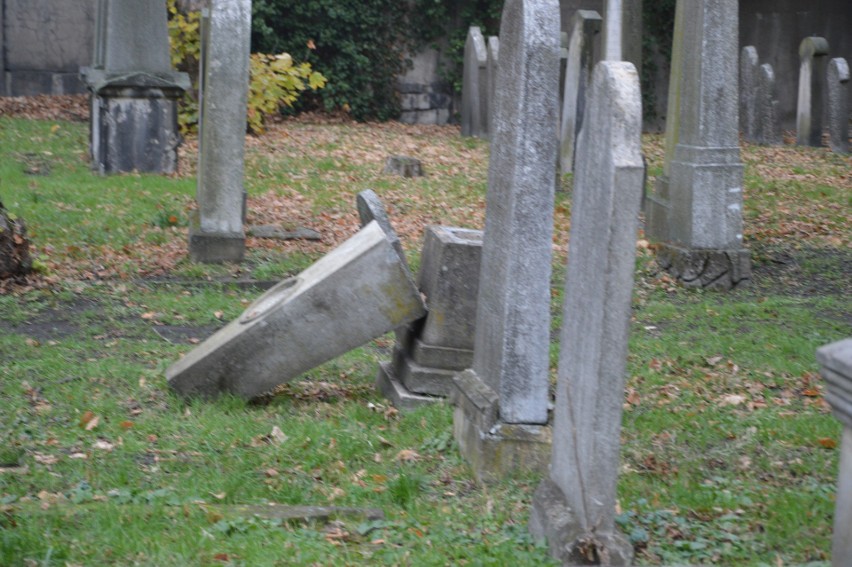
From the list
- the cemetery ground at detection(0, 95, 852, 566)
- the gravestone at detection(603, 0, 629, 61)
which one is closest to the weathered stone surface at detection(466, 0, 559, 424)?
the cemetery ground at detection(0, 95, 852, 566)

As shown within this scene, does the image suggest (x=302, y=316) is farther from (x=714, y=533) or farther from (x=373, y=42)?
(x=373, y=42)

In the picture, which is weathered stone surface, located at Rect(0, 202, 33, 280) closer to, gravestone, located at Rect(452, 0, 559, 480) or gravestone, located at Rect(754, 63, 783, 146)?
gravestone, located at Rect(452, 0, 559, 480)

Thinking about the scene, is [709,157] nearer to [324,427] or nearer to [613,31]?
[324,427]

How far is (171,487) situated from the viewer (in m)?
4.91

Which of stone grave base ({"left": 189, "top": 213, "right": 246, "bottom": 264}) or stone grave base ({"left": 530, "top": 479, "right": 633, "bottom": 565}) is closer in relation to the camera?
stone grave base ({"left": 530, "top": 479, "right": 633, "bottom": 565})

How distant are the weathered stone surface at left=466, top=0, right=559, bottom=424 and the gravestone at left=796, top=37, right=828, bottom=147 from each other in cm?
1440

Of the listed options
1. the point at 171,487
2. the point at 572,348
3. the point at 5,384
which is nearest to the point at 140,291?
the point at 5,384

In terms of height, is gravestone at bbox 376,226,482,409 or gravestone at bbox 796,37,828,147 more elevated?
gravestone at bbox 796,37,828,147

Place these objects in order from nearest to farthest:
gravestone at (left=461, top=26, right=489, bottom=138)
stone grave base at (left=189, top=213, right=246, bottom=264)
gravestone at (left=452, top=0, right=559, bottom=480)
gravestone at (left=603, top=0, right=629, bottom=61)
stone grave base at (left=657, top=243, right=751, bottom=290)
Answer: gravestone at (left=452, top=0, right=559, bottom=480) → stone grave base at (left=657, top=243, right=751, bottom=290) → stone grave base at (left=189, top=213, right=246, bottom=264) → gravestone at (left=603, top=0, right=629, bottom=61) → gravestone at (left=461, top=26, right=489, bottom=138)

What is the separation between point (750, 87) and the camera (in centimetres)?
1867

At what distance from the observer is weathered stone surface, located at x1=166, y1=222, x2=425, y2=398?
5.89 meters

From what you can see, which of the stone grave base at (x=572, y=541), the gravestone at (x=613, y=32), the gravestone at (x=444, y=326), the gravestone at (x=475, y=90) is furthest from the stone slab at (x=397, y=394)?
the gravestone at (x=475, y=90)

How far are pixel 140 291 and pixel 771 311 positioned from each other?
15.9 ft

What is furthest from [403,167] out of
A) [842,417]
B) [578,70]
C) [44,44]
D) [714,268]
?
[842,417]
